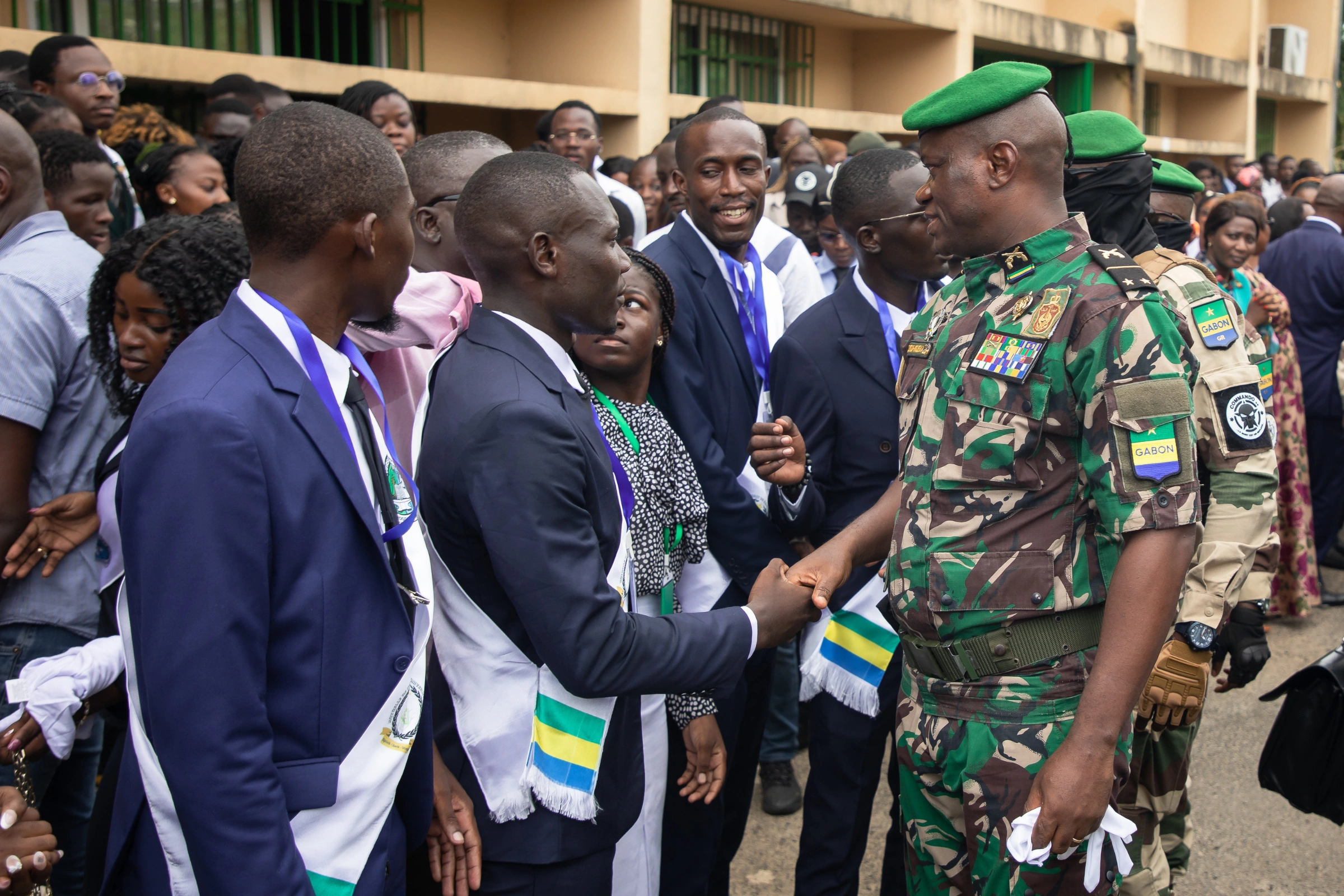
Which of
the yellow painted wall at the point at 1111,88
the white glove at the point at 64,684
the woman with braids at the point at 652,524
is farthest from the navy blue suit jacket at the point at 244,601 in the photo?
the yellow painted wall at the point at 1111,88

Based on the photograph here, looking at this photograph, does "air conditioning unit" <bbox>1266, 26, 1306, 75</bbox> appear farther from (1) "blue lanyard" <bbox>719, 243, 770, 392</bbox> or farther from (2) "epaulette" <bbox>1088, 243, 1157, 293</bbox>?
(2) "epaulette" <bbox>1088, 243, 1157, 293</bbox>

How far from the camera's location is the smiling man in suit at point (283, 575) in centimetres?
144

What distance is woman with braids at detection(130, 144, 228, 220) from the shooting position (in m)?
4.03

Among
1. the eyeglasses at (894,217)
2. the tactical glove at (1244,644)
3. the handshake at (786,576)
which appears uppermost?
the eyeglasses at (894,217)

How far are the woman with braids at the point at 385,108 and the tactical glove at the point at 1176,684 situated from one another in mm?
4241

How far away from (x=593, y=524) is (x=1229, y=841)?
3061 mm

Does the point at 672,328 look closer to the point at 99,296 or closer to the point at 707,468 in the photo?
the point at 707,468

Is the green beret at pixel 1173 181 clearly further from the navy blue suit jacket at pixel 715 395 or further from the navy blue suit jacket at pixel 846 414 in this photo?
the navy blue suit jacket at pixel 715 395

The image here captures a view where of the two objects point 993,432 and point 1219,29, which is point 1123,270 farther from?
point 1219,29

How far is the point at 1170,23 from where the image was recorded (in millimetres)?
19953

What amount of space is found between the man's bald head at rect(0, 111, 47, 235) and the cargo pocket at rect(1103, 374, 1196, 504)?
2633 millimetres

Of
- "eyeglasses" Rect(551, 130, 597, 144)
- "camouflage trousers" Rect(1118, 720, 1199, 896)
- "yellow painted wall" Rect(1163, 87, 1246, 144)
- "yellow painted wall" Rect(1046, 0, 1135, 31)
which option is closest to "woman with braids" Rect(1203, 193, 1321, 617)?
"camouflage trousers" Rect(1118, 720, 1199, 896)

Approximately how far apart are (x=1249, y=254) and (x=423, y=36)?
23.3 ft

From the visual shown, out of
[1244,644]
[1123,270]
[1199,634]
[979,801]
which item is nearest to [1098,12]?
[1244,644]
